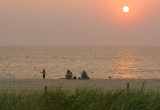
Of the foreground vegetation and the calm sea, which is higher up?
the foreground vegetation

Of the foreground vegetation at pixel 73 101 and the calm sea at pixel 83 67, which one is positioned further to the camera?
the calm sea at pixel 83 67

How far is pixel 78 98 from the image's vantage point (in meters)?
6.80

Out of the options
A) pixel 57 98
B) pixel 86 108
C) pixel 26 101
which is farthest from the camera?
pixel 57 98

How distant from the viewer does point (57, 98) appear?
732 cm

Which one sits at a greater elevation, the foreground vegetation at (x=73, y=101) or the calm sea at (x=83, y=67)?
the foreground vegetation at (x=73, y=101)

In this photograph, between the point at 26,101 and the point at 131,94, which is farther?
the point at 131,94

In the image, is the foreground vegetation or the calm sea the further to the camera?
the calm sea

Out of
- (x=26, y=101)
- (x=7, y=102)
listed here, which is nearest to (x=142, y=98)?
(x=26, y=101)

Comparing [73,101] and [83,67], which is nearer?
[73,101]

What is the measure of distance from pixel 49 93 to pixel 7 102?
52.8 inches

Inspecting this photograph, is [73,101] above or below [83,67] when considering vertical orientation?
above

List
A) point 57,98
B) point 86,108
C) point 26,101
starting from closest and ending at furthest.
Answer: point 86,108, point 26,101, point 57,98

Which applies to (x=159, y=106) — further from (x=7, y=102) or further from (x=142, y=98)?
(x=7, y=102)

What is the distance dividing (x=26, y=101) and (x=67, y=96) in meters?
1.31
